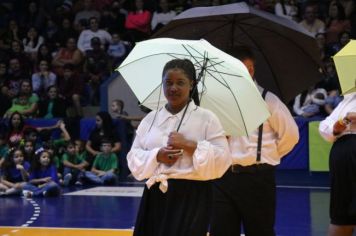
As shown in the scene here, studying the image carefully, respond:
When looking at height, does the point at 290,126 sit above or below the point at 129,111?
above

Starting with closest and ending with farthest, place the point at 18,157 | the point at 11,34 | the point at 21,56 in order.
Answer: the point at 18,157 < the point at 21,56 < the point at 11,34

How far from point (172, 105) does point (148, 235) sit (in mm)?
803

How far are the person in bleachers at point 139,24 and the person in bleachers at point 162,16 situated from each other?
16cm

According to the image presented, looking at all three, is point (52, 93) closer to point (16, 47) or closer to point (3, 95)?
point (3, 95)

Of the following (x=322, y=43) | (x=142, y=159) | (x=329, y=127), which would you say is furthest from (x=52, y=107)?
(x=142, y=159)

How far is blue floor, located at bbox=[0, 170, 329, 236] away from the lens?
29.0ft

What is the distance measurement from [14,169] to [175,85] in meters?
9.11

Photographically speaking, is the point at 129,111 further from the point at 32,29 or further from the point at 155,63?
the point at 155,63

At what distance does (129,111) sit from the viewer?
15.3m

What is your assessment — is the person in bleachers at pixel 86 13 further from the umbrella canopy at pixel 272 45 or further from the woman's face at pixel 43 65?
the umbrella canopy at pixel 272 45

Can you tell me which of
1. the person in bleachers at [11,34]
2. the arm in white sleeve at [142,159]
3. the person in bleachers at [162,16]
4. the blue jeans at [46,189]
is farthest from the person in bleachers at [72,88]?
the arm in white sleeve at [142,159]

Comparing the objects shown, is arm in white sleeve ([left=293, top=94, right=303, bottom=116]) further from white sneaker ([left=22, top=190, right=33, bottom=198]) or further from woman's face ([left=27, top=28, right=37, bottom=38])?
woman's face ([left=27, top=28, right=37, bottom=38])

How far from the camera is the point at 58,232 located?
330 inches

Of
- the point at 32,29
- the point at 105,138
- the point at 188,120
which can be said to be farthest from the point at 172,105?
the point at 32,29
